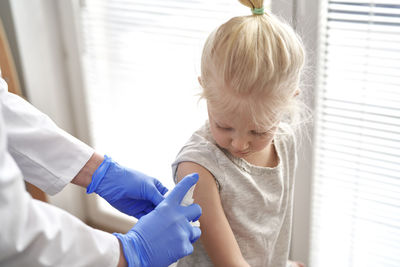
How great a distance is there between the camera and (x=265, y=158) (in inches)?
51.6

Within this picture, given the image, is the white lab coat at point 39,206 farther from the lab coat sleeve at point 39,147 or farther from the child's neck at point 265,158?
the child's neck at point 265,158

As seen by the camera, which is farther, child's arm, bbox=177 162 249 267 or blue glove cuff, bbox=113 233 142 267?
child's arm, bbox=177 162 249 267

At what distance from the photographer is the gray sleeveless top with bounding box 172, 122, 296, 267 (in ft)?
3.90

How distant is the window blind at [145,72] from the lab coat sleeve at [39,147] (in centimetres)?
54

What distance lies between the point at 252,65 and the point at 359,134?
0.65 meters

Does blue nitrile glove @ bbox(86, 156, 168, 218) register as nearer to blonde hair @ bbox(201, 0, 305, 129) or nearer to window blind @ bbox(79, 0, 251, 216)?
blonde hair @ bbox(201, 0, 305, 129)

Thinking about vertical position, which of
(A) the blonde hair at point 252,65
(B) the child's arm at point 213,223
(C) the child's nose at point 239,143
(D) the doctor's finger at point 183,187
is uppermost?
(A) the blonde hair at point 252,65

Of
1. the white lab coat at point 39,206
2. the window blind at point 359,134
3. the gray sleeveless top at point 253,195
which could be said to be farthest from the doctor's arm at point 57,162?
the window blind at point 359,134

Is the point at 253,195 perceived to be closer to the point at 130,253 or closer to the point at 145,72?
the point at 130,253

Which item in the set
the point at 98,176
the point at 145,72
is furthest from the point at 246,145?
the point at 145,72

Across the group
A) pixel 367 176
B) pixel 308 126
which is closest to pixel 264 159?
pixel 308 126

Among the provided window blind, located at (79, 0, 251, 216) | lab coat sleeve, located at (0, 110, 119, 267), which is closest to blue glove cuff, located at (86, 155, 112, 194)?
lab coat sleeve, located at (0, 110, 119, 267)

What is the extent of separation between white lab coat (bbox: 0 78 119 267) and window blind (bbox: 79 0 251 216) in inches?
22.2

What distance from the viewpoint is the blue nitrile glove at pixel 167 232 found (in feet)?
3.54
